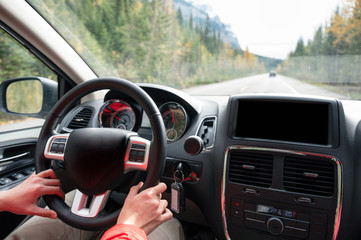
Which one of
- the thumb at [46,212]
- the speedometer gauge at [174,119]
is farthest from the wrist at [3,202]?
the speedometer gauge at [174,119]

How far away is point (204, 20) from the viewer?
2.74 m

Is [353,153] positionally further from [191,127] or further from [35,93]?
[35,93]

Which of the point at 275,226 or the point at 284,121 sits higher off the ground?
the point at 284,121

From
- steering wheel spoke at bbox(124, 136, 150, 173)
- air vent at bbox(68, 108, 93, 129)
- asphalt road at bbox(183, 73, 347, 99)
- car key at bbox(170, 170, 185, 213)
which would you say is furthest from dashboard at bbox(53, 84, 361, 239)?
steering wheel spoke at bbox(124, 136, 150, 173)

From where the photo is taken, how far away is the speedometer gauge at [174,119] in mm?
1986

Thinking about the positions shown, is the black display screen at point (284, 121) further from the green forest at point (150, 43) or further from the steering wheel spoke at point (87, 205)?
the steering wheel spoke at point (87, 205)

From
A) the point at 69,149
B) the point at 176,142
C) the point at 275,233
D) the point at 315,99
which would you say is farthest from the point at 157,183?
the point at 315,99

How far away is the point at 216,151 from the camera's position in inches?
71.8

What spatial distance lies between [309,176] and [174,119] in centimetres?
96

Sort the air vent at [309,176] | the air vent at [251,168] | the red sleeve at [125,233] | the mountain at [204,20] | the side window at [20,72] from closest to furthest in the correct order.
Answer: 1. the red sleeve at [125,233]
2. the air vent at [309,176]
3. the air vent at [251,168]
4. the side window at [20,72]
5. the mountain at [204,20]

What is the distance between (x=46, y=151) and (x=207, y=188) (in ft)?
3.34

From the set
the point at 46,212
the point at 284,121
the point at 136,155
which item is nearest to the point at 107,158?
the point at 136,155

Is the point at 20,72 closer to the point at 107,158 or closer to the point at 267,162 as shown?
the point at 107,158

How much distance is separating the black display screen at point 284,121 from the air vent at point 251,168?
12cm
